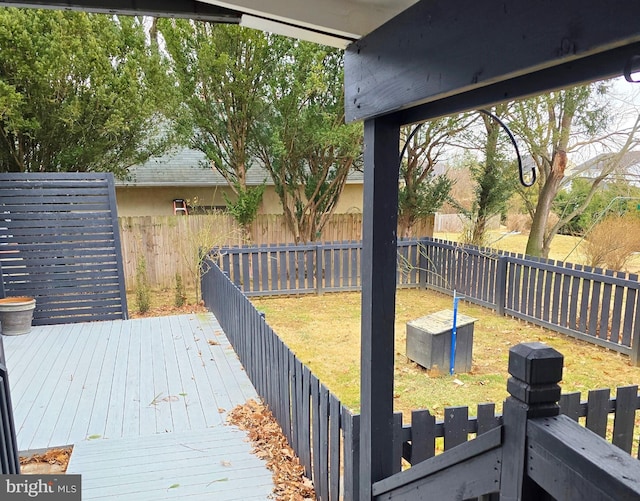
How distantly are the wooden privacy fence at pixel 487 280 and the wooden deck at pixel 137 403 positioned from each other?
262cm

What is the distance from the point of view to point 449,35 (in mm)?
1082

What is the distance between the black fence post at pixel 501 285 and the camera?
705 cm

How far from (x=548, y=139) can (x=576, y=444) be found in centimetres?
908

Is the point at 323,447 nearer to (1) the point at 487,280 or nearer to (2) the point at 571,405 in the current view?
(2) the point at 571,405

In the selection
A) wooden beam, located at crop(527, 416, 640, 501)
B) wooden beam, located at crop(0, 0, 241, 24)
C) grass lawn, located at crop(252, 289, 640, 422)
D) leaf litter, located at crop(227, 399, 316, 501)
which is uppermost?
wooden beam, located at crop(0, 0, 241, 24)

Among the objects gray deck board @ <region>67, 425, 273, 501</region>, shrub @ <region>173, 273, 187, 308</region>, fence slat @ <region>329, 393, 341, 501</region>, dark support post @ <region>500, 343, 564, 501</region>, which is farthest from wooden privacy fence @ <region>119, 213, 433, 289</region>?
dark support post @ <region>500, 343, 564, 501</region>

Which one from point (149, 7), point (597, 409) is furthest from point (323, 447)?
point (149, 7)

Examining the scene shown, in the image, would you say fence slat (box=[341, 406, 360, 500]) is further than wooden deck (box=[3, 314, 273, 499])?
No

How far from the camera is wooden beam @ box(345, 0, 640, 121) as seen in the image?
29.8 inches

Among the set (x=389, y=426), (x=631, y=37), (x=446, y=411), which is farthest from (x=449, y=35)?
(x=446, y=411)

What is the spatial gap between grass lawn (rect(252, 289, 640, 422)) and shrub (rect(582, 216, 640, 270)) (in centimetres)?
244

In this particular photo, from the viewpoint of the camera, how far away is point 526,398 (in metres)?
0.97

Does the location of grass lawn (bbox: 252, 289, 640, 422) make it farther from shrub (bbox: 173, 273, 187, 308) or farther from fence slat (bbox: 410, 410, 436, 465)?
fence slat (bbox: 410, 410, 436, 465)

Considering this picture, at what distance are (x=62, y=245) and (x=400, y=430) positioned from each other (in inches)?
231
